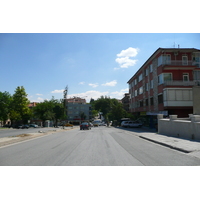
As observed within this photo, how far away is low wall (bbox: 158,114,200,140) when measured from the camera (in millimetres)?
15852

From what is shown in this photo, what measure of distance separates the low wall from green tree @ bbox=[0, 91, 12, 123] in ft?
176

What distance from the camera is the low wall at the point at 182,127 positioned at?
624 inches

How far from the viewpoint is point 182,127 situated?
1822cm

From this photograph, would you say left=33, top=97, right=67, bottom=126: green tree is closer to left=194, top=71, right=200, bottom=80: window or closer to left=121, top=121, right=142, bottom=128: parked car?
left=121, top=121, right=142, bottom=128: parked car

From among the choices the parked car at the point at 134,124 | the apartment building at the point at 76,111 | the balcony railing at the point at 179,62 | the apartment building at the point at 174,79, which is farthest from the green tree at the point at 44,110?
the balcony railing at the point at 179,62

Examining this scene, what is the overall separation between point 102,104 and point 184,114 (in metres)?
74.5

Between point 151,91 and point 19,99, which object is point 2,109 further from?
point 151,91

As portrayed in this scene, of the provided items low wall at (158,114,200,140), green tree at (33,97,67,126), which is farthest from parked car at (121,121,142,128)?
green tree at (33,97,67,126)

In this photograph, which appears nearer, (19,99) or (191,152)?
(191,152)

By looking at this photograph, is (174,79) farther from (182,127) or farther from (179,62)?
(182,127)

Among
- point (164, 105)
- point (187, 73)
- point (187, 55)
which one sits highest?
point (187, 55)

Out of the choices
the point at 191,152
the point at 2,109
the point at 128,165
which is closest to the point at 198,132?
the point at 191,152

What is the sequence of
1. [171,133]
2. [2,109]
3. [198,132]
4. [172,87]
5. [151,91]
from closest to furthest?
[198,132] < [171,133] < [172,87] < [151,91] < [2,109]

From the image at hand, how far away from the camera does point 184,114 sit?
3309 centimetres
